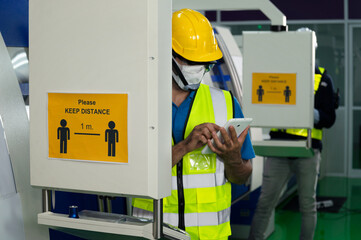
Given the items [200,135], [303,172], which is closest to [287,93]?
[303,172]

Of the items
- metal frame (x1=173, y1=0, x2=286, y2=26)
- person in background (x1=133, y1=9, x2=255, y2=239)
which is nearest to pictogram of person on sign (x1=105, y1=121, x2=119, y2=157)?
person in background (x1=133, y1=9, x2=255, y2=239)

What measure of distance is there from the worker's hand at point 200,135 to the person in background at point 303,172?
261 cm

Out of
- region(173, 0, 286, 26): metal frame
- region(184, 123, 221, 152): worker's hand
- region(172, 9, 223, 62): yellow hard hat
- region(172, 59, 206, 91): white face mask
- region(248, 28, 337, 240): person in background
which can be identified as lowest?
region(248, 28, 337, 240): person in background

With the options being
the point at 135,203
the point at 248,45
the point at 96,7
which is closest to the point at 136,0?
the point at 96,7

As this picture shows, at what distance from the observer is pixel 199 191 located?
2.40m

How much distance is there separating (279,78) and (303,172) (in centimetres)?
103

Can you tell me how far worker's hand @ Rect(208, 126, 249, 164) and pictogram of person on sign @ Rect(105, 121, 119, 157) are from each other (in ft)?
2.04

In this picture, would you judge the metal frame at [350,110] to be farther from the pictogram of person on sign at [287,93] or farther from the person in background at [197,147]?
the person in background at [197,147]

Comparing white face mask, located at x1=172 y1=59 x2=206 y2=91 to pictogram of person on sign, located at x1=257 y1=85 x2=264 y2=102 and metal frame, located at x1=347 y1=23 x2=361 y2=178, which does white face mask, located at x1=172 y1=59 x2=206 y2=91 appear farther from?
metal frame, located at x1=347 y1=23 x2=361 y2=178

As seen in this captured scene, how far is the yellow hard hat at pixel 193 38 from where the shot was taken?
7.92 feet

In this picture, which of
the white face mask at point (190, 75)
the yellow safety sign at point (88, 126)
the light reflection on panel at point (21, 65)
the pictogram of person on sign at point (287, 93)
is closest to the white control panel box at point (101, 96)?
the yellow safety sign at point (88, 126)

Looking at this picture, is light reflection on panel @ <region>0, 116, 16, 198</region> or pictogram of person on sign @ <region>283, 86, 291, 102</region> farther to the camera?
pictogram of person on sign @ <region>283, 86, 291, 102</region>

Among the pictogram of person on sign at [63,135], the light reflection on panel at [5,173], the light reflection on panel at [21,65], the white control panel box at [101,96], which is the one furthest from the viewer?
the light reflection on panel at [21,65]

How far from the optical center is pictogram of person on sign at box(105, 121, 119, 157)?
1.77 metres
